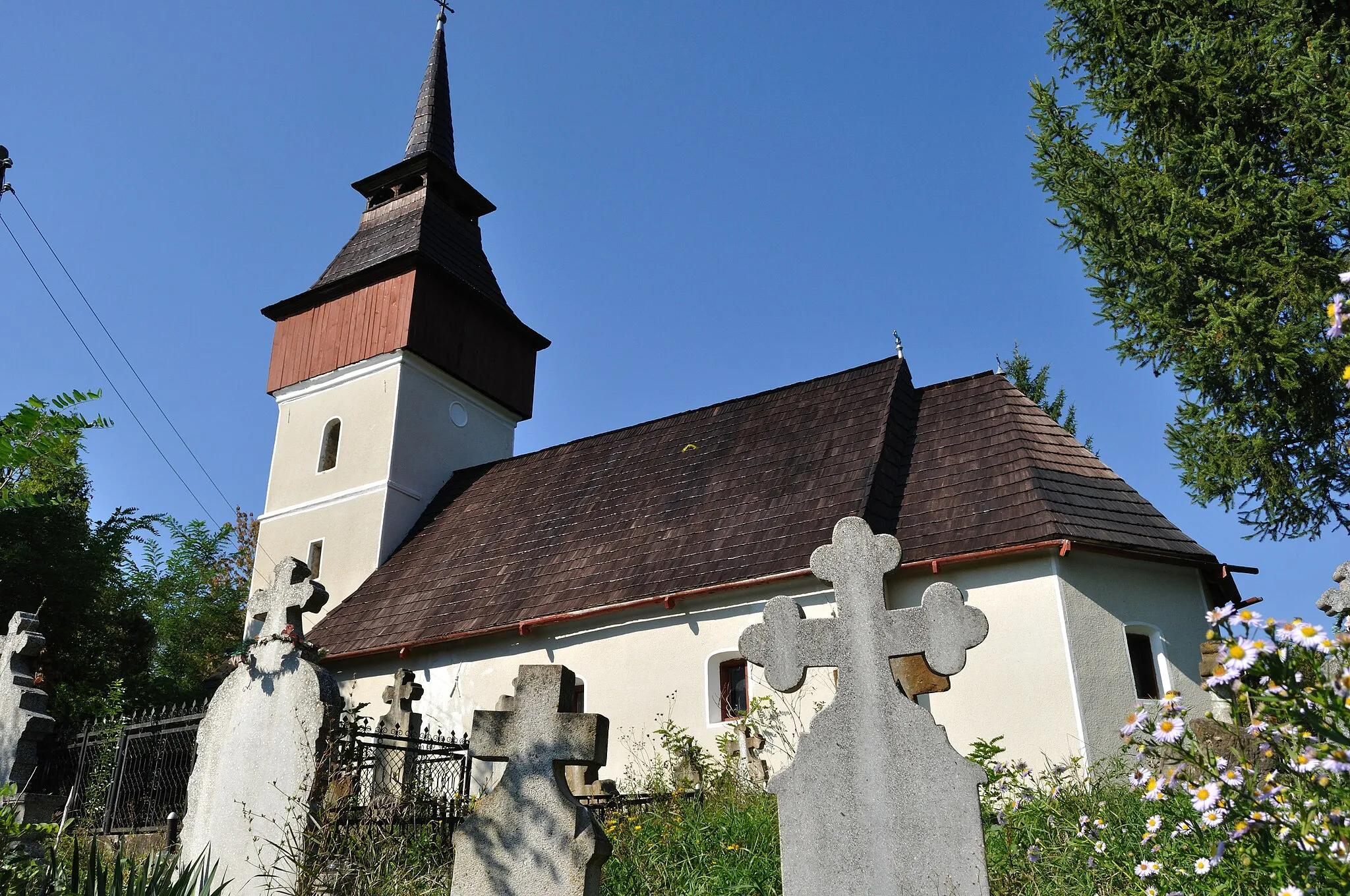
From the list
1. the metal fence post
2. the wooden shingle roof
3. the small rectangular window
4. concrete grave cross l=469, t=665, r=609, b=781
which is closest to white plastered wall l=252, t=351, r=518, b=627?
the wooden shingle roof

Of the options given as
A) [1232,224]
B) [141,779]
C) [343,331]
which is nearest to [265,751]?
[141,779]

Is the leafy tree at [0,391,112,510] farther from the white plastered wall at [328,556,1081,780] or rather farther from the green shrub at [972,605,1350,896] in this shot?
the white plastered wall at [328,556,1081,780]

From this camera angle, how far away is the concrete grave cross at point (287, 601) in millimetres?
7113

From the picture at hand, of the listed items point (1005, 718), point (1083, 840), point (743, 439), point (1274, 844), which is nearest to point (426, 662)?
A: point (743, 439)

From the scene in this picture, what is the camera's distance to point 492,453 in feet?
77.4

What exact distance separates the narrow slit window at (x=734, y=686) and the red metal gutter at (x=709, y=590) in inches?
41.5

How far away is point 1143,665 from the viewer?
42.5ft

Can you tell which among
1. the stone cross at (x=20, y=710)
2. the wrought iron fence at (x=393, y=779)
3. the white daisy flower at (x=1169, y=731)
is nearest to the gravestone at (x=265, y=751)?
the wrought iron fence at (x=393, y=779)

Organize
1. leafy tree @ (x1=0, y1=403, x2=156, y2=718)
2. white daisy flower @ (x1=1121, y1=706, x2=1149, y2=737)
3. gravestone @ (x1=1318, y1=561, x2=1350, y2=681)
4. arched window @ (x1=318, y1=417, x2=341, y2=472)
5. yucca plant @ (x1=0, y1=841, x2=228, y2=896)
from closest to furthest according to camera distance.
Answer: white daisy flower @ (x1=1121, y1=706, x2=1149, y2=737) → yucca plant @ (x1=0, y1=841, x2=228, y2=896) → gravestone @ (x1=1318, y1=561, x2=1350, y2=681) → leafy tree @ (x1=0, y1=403, x2=156, y2=718) → arched window @ (x1=318, y1=417, x2=341, y2=472)

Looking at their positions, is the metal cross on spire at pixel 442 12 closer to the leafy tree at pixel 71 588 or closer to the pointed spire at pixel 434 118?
the pointed spire at pixel 434 118

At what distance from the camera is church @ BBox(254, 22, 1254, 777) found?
12.6 meters

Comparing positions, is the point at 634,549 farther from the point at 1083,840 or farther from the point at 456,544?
the point at 1083,840

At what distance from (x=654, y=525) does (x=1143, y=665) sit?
289 inches

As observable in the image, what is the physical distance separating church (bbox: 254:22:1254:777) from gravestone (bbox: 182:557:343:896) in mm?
3911
